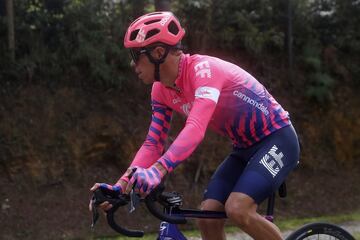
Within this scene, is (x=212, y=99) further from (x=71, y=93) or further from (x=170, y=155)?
(x=71, y=93)

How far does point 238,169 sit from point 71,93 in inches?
214

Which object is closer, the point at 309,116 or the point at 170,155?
the point at 170,155

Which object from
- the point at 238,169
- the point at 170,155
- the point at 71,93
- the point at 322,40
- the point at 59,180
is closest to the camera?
the point at 170,155

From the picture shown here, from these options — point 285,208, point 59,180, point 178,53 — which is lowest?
point 285,208

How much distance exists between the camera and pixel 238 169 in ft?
13.6

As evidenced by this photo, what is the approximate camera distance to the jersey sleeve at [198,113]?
131 inches

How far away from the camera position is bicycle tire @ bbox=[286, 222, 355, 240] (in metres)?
4.16

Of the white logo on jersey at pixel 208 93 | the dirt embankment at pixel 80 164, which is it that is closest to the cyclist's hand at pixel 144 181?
the white logo on jersey at pixel 208 93

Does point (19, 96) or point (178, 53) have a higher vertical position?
point (178, 53)

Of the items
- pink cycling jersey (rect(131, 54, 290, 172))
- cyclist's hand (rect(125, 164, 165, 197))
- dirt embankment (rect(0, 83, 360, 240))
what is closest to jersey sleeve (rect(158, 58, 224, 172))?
pink cycling jersey (rect(131, 54, 290, 172))

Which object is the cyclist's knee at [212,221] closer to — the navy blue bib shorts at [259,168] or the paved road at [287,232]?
the navy blue bib shorts at [259,168]

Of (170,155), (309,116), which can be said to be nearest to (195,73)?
(170,155)

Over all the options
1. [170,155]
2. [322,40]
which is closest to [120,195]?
[170,155]

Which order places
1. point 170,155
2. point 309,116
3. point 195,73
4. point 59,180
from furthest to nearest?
point 309,116 < point 59,180 < point 195,73 < point 170,155
